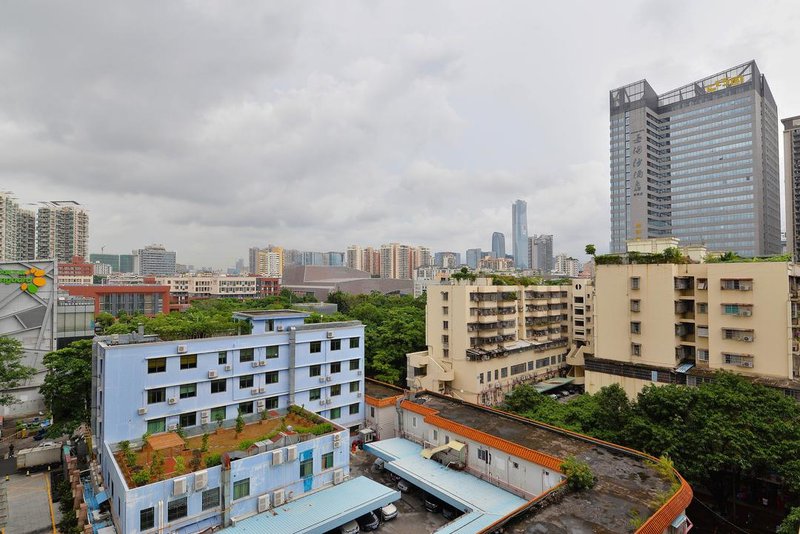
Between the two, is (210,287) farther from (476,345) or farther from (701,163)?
(701,163)

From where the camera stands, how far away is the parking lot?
62.0 feet

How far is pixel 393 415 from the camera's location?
2858 centimetres

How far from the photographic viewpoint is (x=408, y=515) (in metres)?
20.0

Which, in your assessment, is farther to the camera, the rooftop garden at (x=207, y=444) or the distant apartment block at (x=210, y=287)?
the distant apartment block at (x=210, y=287)

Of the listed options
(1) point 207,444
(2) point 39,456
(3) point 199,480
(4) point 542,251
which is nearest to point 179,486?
(3) point 199,480

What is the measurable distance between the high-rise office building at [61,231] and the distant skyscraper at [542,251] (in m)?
147

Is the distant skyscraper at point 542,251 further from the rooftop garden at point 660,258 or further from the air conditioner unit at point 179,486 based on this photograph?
the air conditioner unit at point 179,486

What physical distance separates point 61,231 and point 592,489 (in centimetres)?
12856

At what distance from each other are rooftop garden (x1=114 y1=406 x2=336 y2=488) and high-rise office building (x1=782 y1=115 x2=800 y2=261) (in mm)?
104604

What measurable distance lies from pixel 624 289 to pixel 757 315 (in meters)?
7.39

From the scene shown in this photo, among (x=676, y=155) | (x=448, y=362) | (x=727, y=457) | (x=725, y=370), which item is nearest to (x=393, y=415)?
(x=448, y=362)

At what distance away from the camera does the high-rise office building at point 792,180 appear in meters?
85.1

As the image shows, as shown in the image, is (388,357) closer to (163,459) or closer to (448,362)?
(448,362)

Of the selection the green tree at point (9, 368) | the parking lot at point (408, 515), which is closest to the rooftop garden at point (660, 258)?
the parking lot at point (408, 515)
